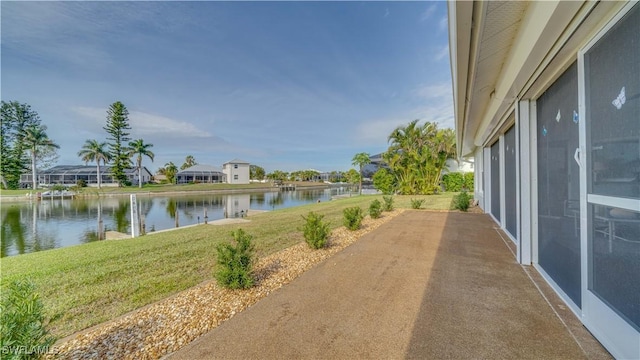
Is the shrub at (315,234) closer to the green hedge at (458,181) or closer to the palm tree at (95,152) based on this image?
the green hedge at (458,181)

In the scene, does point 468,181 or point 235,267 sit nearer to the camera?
point 235,267

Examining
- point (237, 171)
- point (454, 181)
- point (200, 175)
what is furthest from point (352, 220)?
point (200, 175)

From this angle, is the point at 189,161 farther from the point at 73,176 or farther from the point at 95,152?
the point at 95,152

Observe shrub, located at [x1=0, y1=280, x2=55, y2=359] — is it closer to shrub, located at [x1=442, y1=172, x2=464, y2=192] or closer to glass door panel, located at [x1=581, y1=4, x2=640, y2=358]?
glass door panel, located at [x1=581, y1=4, x2=640, y2=358]

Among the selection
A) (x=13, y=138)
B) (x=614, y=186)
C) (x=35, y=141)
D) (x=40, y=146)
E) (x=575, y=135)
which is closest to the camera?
Result: (x=614, y=186)

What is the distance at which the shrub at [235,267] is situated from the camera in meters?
2.78

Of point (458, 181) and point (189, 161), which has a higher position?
point (189, 161)

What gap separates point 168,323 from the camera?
85.0 inches

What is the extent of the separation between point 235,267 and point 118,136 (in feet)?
149

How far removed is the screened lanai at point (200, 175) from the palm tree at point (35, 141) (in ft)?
57.7

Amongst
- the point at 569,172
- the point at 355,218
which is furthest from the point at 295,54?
the point at 569,172

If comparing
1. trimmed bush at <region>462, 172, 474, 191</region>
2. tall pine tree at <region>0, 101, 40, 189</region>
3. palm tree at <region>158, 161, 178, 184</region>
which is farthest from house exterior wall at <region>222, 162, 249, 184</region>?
trimmed bush at <region>462, 172, 474, 191</region>

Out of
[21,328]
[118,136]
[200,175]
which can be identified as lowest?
[21,328]

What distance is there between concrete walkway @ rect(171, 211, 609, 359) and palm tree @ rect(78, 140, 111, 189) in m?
45.7
